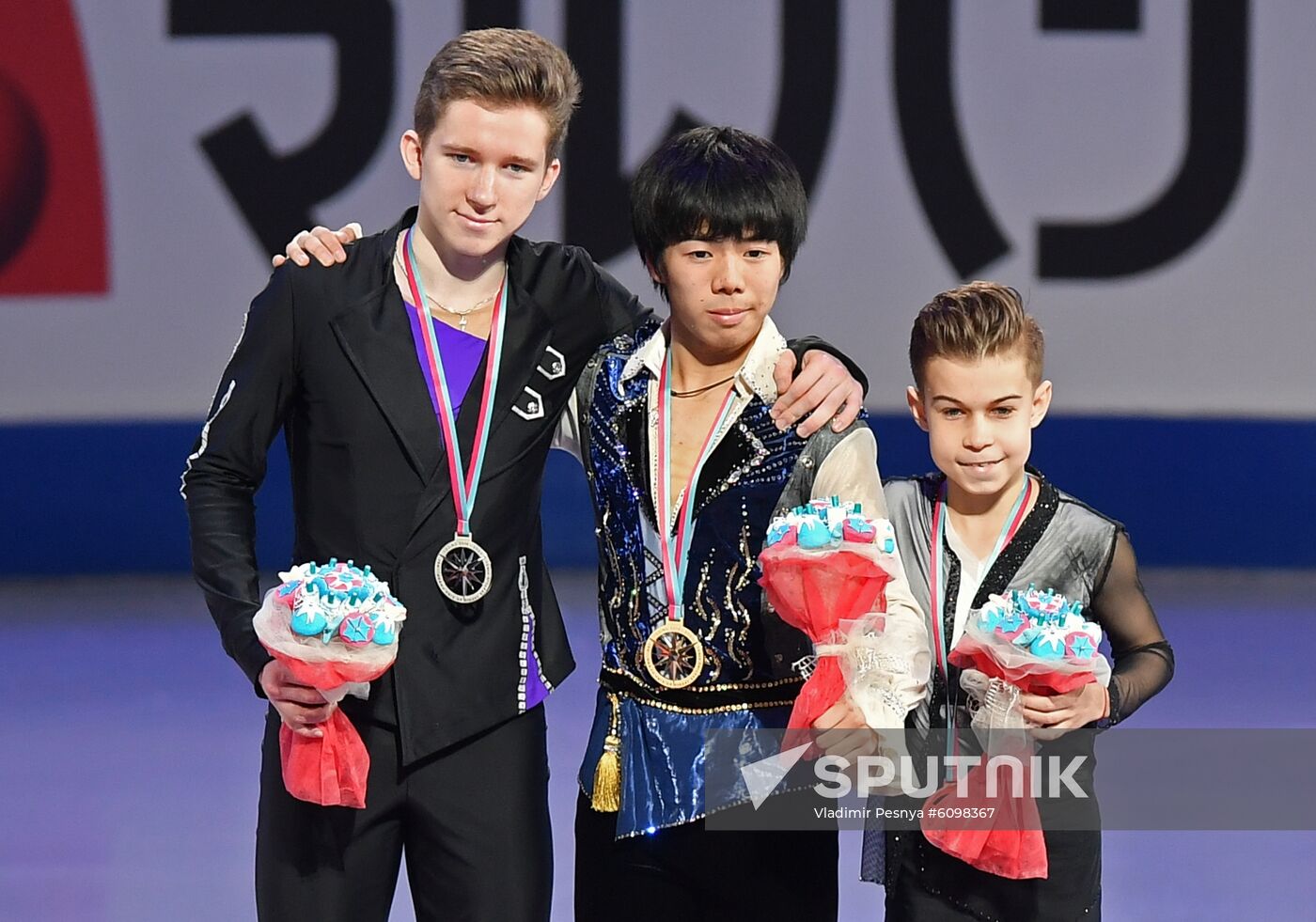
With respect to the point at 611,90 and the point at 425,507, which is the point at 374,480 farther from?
the point at 611,90

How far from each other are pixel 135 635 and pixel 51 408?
126 cm

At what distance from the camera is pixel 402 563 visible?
7.97ft

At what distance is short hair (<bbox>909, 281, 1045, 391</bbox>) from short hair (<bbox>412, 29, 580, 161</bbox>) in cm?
61

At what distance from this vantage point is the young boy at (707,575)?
7.93 feet

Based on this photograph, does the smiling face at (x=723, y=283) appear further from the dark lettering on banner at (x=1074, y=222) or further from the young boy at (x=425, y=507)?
the dark lettering on banner at (x=1074, y=222)

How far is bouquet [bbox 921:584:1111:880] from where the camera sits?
221 centimetres

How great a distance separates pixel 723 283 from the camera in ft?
7.87

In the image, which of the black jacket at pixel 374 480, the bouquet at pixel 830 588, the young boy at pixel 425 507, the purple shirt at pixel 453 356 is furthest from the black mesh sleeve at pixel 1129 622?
the purple shirt at pixel 453 356

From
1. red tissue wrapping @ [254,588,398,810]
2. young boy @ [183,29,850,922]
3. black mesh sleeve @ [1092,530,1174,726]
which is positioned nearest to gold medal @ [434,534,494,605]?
young boy @ [183,29,850,922]

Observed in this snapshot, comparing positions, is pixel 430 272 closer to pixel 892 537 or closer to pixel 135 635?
pixel 892 537

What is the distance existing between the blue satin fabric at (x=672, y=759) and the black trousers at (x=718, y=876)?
0.13ft

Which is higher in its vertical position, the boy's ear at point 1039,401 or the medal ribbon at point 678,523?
the boy's ear at point 1039,401

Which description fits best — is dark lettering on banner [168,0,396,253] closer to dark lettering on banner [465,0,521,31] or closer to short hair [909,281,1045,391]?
dark lettering on banner [465,0,521,31]

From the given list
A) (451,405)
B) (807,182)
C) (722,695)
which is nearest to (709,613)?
(722,695)
